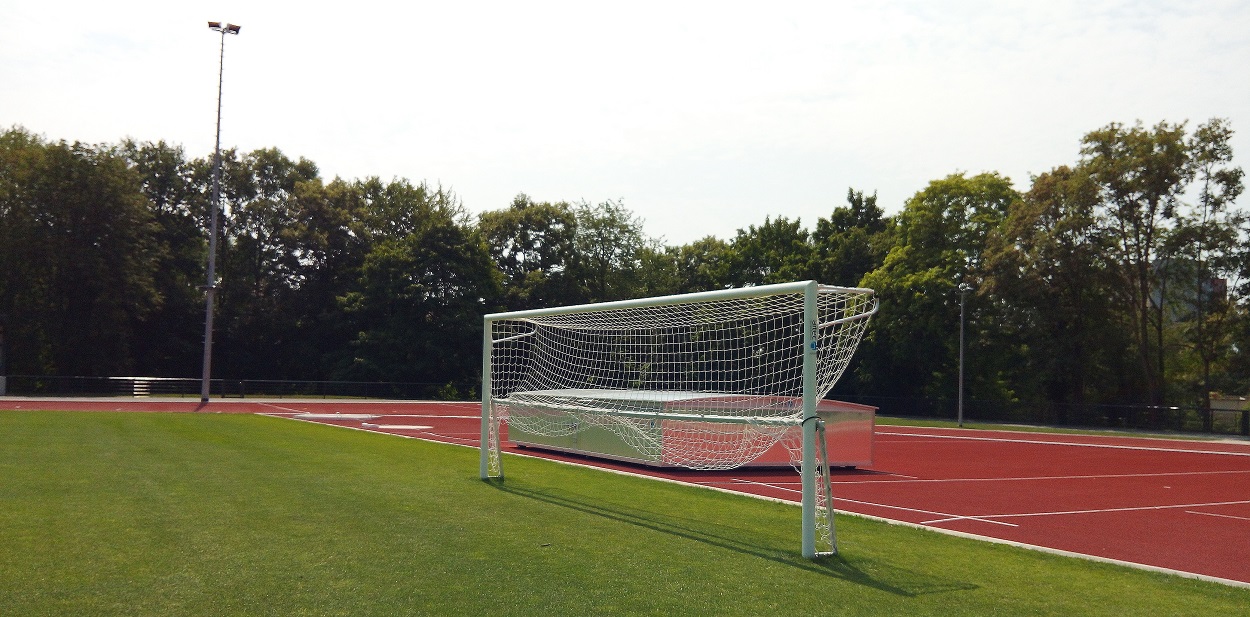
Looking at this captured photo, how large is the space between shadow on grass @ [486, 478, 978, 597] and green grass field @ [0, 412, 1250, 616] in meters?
0.03

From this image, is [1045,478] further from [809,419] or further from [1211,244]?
[1211,244]

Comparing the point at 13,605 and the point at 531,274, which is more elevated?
the point at 531,274

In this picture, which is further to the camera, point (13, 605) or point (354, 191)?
point (354, 191)

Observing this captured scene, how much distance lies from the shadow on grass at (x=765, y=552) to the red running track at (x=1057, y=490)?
265 cm

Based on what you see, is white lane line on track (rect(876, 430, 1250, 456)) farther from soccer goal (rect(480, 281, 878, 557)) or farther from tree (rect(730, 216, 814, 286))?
tree (rect(730, 216, 814, 286))

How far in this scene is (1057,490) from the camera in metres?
15.8

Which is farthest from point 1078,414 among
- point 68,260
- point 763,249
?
point 68,260

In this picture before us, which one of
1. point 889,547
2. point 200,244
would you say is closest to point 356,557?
point 889,547

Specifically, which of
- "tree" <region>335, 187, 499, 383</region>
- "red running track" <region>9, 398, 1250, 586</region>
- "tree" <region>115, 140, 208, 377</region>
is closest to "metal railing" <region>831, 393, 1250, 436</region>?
"red running track" <region>9, 398, 1250, 586</region>

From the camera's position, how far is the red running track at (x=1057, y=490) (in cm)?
1040

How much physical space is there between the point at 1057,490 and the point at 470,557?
464 inches

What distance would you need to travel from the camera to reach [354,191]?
64250mm

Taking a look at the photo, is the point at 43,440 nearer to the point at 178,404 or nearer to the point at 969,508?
the point at 969,508

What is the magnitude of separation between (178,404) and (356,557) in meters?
33.9
